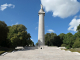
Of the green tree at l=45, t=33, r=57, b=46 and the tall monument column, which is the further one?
the green tree at l=45, t=33, r=57, b=46

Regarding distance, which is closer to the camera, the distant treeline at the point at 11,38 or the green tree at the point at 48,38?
the distant treeline at the point at 11,38

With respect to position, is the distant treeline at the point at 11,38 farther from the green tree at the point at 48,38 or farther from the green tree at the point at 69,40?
the green tree at the point at 48,38

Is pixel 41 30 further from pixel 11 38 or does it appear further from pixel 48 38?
pixel 48 38

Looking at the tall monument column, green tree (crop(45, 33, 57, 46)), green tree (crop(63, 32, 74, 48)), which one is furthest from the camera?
green tree (crop(45, 33, 57, 46))

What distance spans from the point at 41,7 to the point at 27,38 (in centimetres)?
1946

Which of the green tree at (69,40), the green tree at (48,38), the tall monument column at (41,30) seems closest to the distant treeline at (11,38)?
the tall monument column at (41,30)

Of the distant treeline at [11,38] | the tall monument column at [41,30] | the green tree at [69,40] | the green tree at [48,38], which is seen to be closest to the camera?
the distant treeline at [11,38]

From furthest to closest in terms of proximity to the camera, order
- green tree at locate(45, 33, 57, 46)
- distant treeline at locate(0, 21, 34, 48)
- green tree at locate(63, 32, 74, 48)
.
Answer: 1. green tree at locate(45, 33, 57, 46)
2. green tree at locate(63, 32, 74, 48)
3. distant treeline at locate(0, 21, 34, 48)

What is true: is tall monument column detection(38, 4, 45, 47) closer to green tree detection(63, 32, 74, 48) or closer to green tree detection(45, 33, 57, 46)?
green tree detection(63, 32, 74, 48)

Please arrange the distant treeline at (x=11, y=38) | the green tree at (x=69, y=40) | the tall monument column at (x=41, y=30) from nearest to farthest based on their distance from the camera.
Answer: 1. the distant treeline at (x=11, y=38)
2. the tall monument column at (x=41, y=30)
3. the green tree at (x=69, y=40)

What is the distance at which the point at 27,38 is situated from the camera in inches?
1580

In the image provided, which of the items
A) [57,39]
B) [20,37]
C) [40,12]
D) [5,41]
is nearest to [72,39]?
[57,39]

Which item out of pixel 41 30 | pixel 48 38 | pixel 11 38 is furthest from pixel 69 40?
pixel 11 38

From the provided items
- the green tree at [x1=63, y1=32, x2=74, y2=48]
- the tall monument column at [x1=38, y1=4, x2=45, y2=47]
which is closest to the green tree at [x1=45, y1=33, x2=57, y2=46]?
the green tree at [x1=63, y1=32, x2=74, y2=48]
